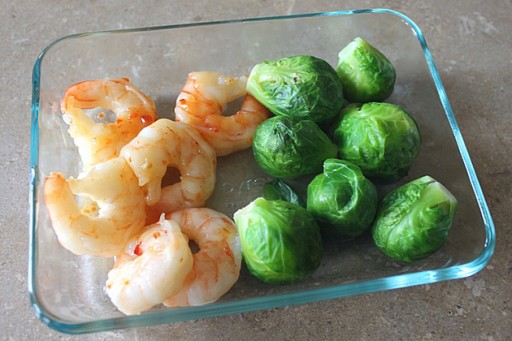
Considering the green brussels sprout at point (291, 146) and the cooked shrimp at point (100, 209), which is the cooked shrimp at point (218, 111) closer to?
the green brussels sprout at point (291, 146)

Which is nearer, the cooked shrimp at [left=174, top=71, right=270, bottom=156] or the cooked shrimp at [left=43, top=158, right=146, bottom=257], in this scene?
the cooked shrimp at [left=43, top=158, right=146, bottom=257]

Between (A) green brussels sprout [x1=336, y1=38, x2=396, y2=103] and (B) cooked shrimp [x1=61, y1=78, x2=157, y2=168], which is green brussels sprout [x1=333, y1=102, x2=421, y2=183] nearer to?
(A) green brussels sprout [x1=336, y1=38, x2=396, y2=103]

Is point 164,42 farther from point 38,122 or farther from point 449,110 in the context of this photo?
point 449,110

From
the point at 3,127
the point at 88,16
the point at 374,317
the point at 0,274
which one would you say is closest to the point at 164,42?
the point at 88,16

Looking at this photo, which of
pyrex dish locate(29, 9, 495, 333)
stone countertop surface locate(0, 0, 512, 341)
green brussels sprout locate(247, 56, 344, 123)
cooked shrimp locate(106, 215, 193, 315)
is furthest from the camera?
green brussels sprout locate(247, 56, 344, 123)

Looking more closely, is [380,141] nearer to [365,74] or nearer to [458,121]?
[365,74]

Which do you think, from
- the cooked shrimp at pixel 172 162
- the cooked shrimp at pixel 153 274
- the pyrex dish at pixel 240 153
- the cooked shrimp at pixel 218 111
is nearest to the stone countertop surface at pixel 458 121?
the pyrex dish at pixel 240 153

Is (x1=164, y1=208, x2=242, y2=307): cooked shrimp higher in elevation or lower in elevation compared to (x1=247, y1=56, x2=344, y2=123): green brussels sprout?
lower

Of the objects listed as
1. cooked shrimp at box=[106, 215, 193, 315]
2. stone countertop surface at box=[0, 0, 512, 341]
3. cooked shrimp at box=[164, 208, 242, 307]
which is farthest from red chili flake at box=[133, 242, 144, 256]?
stone countertop surface at box=[0, 0, 512, 341]
